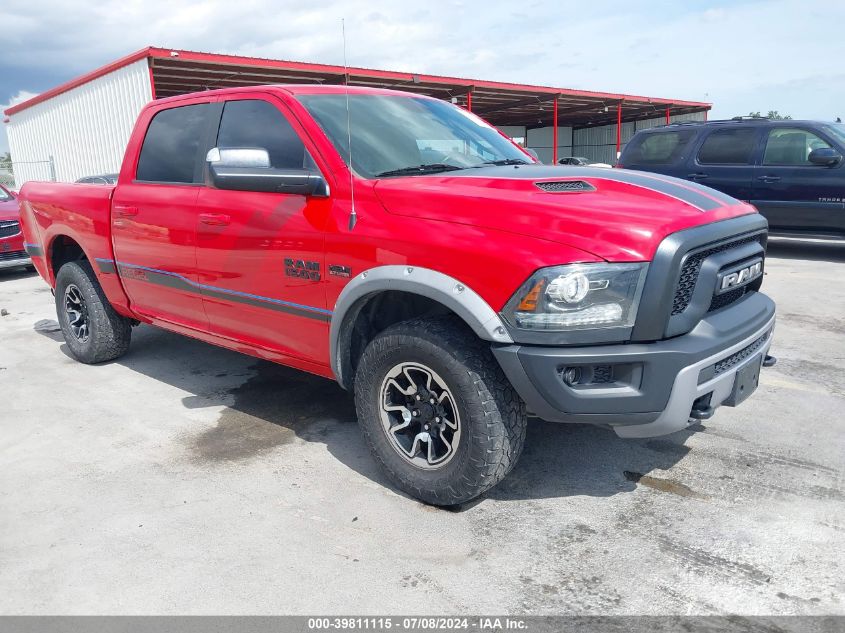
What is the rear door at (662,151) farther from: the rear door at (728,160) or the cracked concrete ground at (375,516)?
the cracked concrete ground at (375,516)

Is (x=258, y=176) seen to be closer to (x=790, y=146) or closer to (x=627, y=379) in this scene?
(x=627, y=379)

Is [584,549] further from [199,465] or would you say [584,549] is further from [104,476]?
[104,476]

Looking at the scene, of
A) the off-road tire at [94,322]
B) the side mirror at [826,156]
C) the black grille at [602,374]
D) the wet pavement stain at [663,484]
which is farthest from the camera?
the side mirror at [826,156]

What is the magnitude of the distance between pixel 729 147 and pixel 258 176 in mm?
8129

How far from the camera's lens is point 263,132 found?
3.66 metres

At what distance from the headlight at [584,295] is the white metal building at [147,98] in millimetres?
14154

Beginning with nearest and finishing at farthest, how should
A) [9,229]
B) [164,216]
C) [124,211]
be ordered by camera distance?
[164,216] → [124,211] → [9,229]

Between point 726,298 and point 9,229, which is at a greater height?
point 726,298

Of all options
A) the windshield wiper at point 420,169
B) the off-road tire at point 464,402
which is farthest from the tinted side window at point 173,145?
the off-road tire at point 464,402

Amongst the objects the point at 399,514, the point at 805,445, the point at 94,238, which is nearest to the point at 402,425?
the point at 399,514

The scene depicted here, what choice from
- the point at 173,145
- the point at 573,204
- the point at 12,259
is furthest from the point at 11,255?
the point at 573,204

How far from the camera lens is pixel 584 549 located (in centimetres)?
267

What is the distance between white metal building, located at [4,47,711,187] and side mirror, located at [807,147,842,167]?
11.2 metres

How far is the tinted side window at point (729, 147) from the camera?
9.21m
